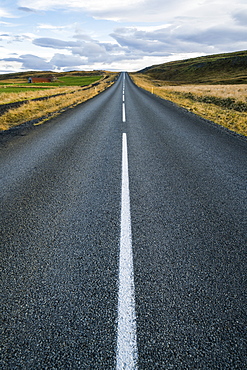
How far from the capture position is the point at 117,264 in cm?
244

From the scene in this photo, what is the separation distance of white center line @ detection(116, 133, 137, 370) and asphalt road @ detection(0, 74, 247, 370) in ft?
0.07

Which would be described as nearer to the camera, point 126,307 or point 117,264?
point 126,307

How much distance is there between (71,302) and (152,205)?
6.62ft

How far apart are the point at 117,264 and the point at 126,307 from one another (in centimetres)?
53

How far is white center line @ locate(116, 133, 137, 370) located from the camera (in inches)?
62.7

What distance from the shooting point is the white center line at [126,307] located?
1.59 meters

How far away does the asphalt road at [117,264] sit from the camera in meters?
1.65

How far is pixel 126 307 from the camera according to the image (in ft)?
6.41

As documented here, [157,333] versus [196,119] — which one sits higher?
[196,119]

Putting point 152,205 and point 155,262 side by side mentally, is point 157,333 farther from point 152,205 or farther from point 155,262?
point 152,205

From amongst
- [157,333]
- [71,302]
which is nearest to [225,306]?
[157,333]

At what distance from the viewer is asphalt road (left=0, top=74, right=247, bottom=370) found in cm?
165

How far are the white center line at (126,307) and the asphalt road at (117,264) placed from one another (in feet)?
0.07

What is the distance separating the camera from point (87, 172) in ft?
16.6
